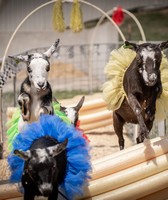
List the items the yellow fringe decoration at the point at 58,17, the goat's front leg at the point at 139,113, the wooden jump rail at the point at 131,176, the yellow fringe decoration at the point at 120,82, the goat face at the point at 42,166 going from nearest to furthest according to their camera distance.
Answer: the goat face at the point at 42,166 < the wooden jump rail at the point at 131,176 < the goat's front leg at the point at 139,113 < the yellow fringe decoration at the point at 120,82 < the yellow fringe decoration at the point at 58,17

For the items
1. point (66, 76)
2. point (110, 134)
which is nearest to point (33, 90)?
point (110, 134)

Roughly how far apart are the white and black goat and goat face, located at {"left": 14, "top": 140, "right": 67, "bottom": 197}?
114cm

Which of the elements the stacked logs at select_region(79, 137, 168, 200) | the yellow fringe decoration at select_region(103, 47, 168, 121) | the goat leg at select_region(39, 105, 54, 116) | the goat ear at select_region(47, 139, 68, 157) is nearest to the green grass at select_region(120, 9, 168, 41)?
the yellow fringe decoration at select_region(103, 47, 168, 121)

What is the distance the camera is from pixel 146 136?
16.0ft

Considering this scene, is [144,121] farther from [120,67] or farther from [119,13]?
[119,13]

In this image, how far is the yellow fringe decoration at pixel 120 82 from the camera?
17.7 ft

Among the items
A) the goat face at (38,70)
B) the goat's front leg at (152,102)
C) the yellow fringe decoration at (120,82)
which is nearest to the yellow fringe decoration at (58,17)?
the yellow fringe decoration at (120,82)

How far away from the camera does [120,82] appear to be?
5.51m

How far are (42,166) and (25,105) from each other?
1124mm

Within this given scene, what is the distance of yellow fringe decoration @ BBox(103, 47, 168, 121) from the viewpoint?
17.7 feet

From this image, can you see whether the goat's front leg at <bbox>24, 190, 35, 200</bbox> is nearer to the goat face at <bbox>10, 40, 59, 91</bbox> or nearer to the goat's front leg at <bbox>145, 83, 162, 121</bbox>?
the goat face at <bbox>10, 40, 59, 91</bbox>

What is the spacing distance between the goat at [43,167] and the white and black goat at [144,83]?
1.04 meters

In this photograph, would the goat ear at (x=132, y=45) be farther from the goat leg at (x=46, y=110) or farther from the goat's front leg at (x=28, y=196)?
the goat's front leg at (x=28, y=196)

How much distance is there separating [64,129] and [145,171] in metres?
0.79
